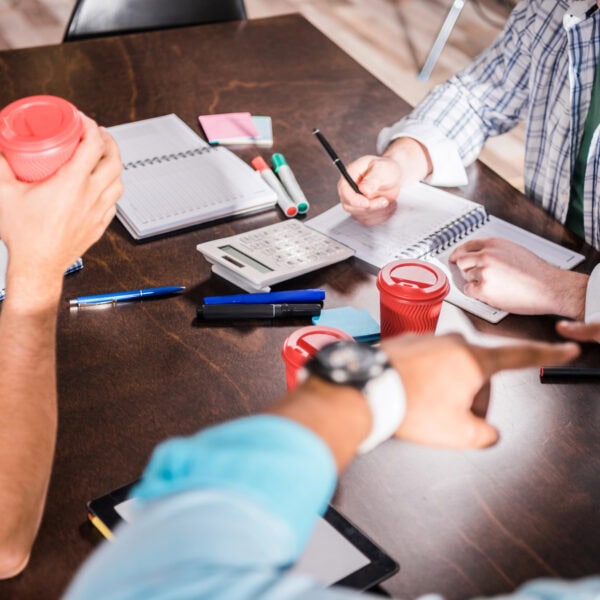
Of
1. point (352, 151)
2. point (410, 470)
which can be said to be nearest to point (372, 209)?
point (352, 151)

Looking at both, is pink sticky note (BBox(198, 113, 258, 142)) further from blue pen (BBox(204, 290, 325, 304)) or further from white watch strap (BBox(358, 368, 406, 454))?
white watch strap (BBox(358, 368, 406, 454))

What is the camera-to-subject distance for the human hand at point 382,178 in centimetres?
141

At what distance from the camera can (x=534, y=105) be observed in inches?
68.6

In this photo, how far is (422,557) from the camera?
865mm

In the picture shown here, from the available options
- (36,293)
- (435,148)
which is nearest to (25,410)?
(36,293)

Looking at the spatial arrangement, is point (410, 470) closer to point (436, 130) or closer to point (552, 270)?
point (552, 270)

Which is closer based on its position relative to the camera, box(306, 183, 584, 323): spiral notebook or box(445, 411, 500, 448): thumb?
box(445, 411, 500, 448): thumb

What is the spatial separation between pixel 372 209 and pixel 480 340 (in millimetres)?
346

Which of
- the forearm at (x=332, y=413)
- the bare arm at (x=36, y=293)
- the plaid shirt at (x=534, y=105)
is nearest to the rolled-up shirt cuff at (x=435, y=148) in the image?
the plaid shirt at (x=534, y=105)

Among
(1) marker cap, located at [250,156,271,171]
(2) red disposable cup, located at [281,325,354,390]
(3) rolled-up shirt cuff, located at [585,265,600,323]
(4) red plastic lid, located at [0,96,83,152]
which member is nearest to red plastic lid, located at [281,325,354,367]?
(2) red disposable cup, located at [281,325,354,390]

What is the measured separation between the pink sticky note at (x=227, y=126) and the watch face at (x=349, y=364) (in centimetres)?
102

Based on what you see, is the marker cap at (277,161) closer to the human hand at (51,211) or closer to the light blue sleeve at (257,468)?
the human hand at (51,211)

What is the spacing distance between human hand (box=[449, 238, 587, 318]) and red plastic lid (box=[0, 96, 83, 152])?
24.2 inches

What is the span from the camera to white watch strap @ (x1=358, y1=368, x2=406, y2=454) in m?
0.64
